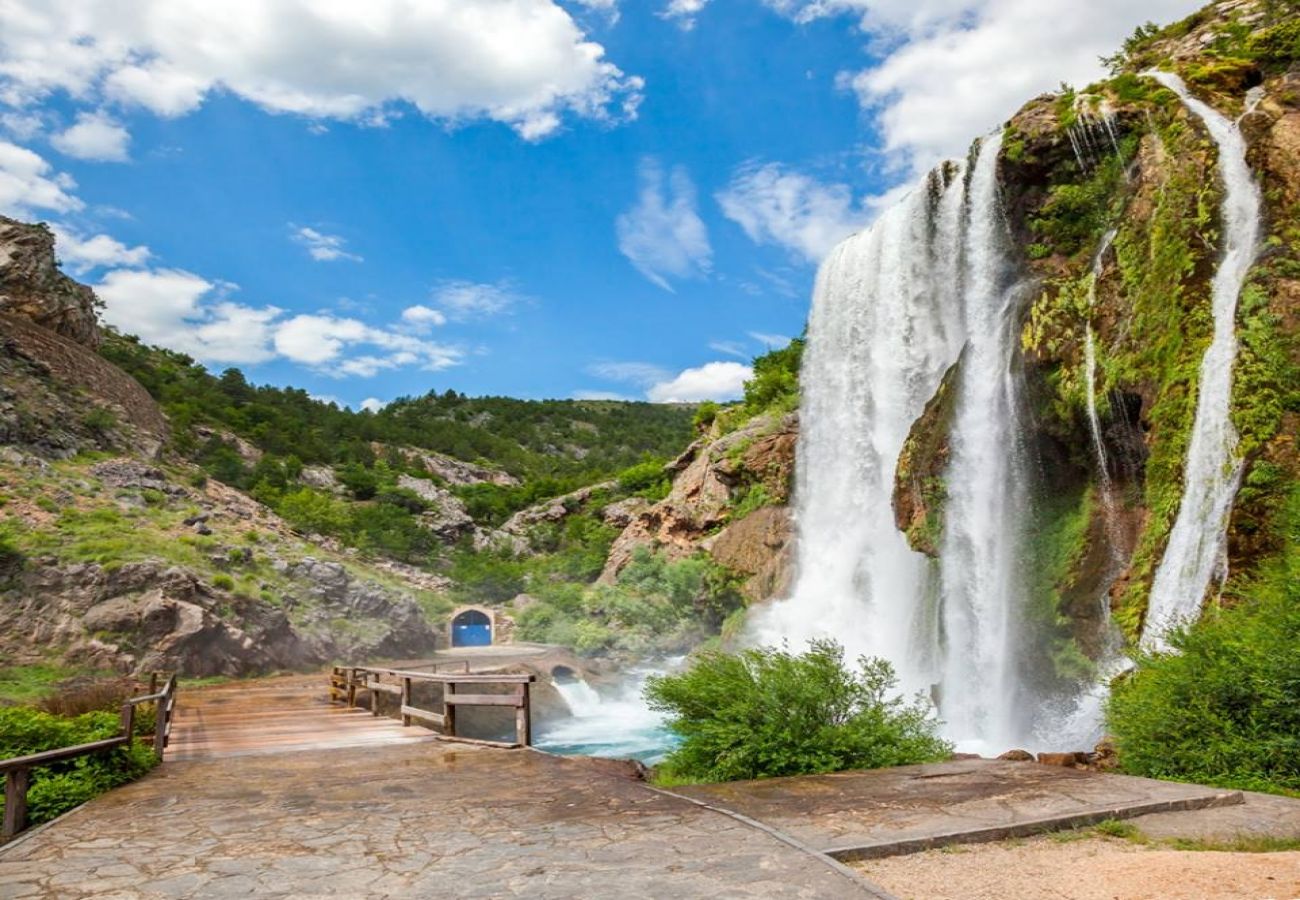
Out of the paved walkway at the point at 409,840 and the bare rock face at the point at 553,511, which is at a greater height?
the bare rock face at the point at 553,511

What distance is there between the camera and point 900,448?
24234mm

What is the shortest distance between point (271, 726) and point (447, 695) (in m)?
4.88

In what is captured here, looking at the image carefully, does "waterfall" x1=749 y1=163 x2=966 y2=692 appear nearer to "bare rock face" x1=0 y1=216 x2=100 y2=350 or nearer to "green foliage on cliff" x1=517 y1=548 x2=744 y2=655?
"green foliage on cliff" x1=517 y1=548 x2=744 y2=655

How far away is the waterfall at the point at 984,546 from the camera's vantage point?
16.0 m

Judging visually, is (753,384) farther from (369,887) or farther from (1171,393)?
(369,887)

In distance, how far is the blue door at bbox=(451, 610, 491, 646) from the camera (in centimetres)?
5232

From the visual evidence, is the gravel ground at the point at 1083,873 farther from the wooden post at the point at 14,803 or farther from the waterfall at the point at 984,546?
the waterfall at the point at 984,546

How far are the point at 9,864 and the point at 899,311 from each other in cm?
2411

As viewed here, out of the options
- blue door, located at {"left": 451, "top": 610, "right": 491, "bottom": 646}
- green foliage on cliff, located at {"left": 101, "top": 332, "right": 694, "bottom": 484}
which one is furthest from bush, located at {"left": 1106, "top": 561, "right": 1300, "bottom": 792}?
green foliage on cliff, located at {"left": 101, "top": 332, "right": 694, "bottom": 484}

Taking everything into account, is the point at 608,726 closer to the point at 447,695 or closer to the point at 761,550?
the point at 447,695

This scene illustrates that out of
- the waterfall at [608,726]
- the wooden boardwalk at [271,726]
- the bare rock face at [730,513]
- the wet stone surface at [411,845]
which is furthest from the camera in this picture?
the bare rock face at [730,513]

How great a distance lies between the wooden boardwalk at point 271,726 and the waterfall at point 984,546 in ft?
33.7

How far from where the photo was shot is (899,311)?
83.3 feet

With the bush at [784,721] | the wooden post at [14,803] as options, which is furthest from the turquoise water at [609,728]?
the wooden post at [14,803]
